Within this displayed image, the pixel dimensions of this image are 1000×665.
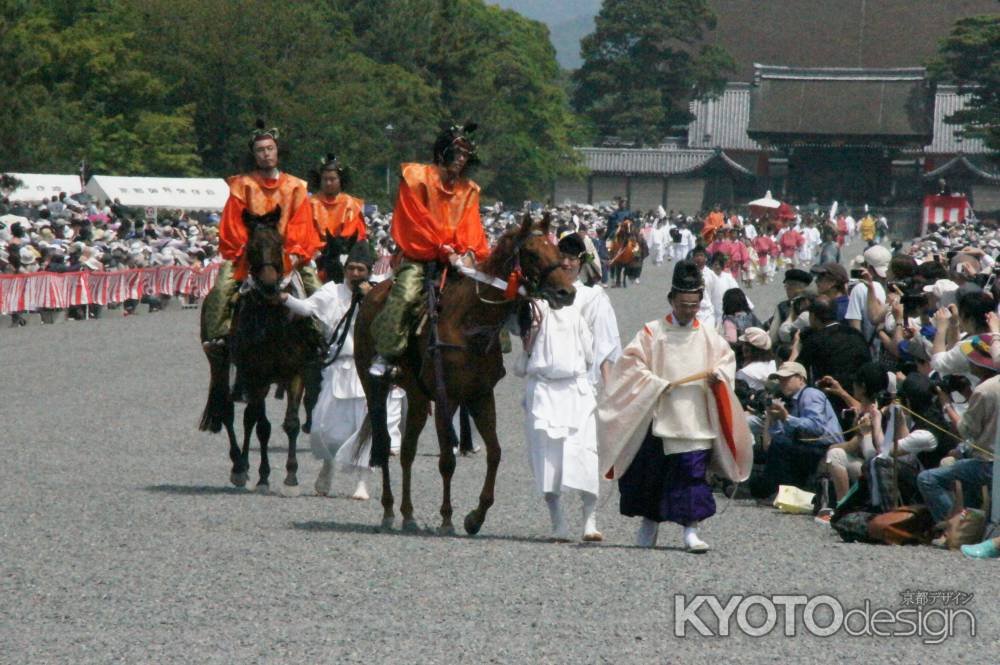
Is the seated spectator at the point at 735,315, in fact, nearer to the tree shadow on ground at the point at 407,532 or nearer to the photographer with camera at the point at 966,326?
the photographer with camera at the point at 966,326

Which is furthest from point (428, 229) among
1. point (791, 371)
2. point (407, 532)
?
point (791, 371)

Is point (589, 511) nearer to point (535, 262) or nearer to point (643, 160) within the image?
point (535, 262)

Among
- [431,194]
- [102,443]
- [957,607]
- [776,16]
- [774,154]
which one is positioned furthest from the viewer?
[776,16]

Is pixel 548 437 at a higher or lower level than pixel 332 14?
lower

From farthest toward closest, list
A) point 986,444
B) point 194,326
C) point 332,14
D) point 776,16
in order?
point 776,16
point 332,14
point 194,326
point 986,444

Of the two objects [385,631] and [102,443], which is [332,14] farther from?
[385,631]

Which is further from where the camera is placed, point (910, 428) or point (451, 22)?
point (451, 22)

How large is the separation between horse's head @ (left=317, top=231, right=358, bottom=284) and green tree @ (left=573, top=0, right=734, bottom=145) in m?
75.0

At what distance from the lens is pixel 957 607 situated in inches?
307

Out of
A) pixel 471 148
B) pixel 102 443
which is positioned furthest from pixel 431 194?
pixel 102 443

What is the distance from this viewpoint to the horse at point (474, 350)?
9438mm

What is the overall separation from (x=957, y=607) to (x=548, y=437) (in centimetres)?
275

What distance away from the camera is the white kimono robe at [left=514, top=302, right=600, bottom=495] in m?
9.73
